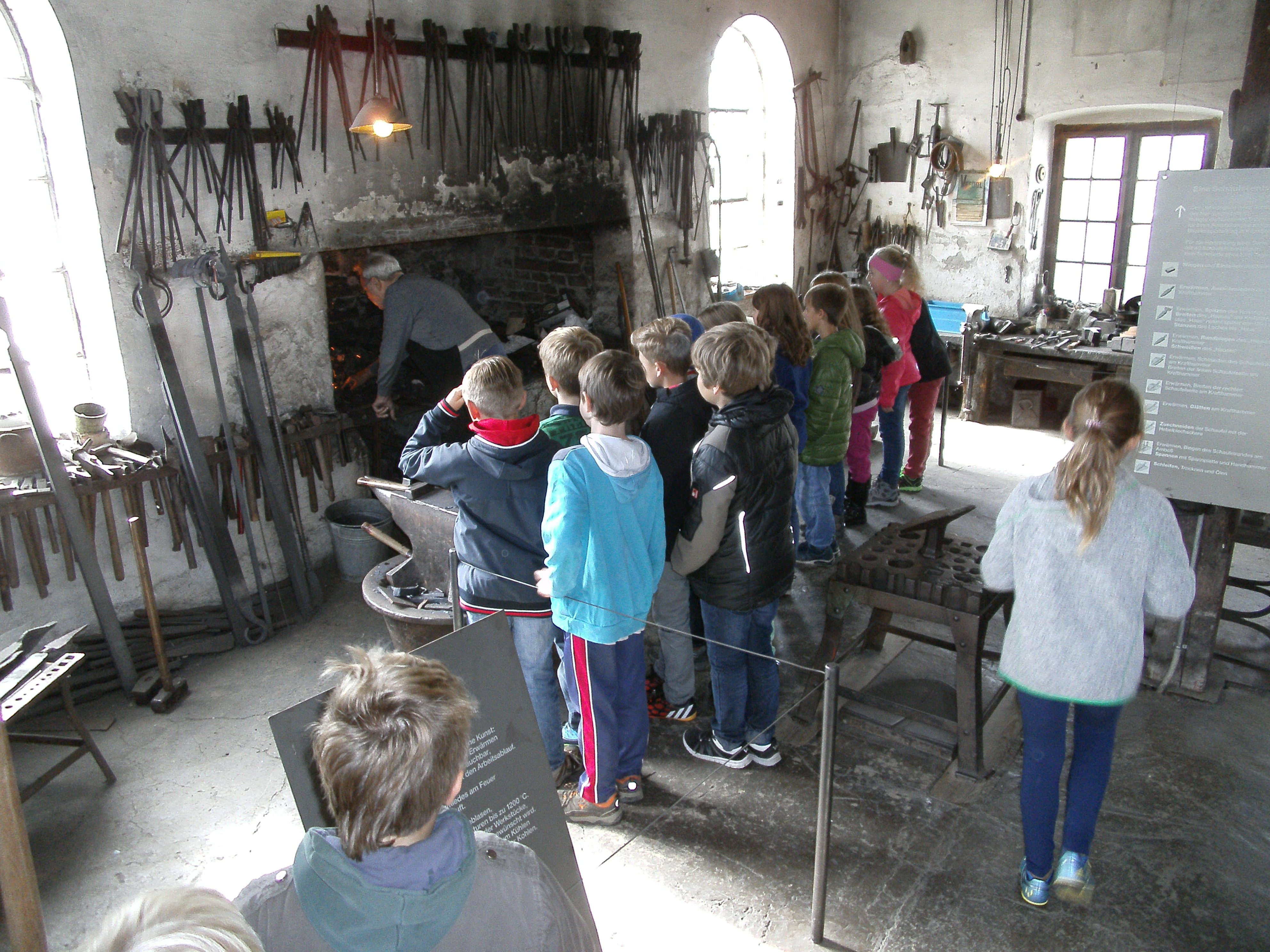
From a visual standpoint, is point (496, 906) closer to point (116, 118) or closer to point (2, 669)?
point (2, 669)

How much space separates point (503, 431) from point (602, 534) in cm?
52

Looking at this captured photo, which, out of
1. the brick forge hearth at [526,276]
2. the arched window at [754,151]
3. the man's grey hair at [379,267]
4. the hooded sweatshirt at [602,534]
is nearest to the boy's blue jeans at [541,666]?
the hooded sweatshirt at [602,534]

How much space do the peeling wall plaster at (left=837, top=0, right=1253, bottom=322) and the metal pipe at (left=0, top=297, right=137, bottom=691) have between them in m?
7.72

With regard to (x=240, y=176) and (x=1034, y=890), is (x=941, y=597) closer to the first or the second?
(x=1034, y=890)

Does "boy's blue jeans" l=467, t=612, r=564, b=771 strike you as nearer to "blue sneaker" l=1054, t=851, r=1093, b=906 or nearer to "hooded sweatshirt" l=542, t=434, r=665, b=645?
"hooded sweatshirt" l=542, t=434, r=665, b=645

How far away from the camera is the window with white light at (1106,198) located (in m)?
7.93

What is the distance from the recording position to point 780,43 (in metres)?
8.64

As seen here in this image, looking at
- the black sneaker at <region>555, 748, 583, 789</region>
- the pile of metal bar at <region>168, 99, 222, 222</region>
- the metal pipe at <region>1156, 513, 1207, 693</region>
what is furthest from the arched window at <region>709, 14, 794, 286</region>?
the black sneaker at <region>555, 748, 583, 789</region>

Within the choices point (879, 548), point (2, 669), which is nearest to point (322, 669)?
point (2, 669)

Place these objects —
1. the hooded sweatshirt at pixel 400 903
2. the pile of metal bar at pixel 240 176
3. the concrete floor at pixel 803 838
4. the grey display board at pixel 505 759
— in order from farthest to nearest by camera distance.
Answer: the pile of metal bar at pixel 240 176 → the concrete floor at pixel 803 838 → the grey display board at pixel 505 759 → the hooded sweatshirt at pixel 400 903

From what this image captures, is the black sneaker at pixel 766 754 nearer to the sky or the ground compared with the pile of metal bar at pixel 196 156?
nearer to the ground

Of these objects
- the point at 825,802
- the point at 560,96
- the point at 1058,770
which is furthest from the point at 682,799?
the point at 560,96

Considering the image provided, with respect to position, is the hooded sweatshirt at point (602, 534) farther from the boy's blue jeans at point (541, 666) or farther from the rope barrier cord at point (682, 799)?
the rope barrier cord at point (682, 799)

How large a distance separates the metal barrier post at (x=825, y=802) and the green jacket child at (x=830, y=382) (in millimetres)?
2547
